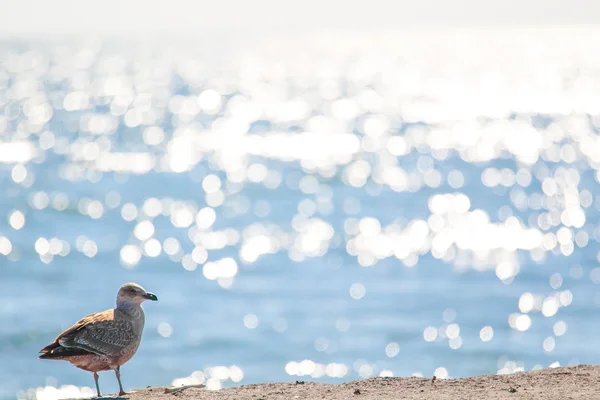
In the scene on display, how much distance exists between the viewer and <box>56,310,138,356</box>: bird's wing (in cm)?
1289

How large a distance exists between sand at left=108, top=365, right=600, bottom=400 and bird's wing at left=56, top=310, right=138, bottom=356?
60cm

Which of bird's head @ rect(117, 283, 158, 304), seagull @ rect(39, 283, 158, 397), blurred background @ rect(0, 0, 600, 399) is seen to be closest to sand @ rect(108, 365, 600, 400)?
seagull @ rect(39, 283, 158, 397)

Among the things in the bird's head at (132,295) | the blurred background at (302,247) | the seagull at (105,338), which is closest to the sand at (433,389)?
the seagull at (105,338)

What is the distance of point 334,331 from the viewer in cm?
3356

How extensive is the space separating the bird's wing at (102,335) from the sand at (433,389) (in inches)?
23.5

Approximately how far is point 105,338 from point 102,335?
50 millimetres

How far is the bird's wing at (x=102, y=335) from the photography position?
12891mm

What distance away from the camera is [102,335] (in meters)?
13.0

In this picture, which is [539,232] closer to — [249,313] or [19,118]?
[249,313]

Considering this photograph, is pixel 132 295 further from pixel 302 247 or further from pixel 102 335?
pixel 302 247

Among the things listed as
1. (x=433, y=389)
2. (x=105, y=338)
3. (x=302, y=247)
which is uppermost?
(x=302, y=247)

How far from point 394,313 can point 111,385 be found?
34.1ft

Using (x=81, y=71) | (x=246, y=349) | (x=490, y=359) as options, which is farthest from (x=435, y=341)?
(x=81, y=71)

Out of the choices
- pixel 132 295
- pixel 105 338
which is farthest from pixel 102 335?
pixel 132 295
